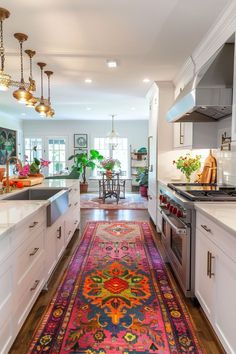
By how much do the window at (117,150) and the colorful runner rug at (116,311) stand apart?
6.37 metres

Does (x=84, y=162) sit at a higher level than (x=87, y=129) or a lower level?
lower

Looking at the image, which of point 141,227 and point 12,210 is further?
point 141,227

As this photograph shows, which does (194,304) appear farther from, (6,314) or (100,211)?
(100,211)

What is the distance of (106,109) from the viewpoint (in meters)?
7.12

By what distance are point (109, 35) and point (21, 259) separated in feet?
7.55

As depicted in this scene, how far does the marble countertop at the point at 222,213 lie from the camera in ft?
4.77

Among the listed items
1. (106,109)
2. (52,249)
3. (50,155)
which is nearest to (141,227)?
(52,249)

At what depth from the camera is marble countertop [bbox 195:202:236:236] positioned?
145cm

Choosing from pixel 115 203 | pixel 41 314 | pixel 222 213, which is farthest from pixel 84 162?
pixel 222 213

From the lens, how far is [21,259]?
5.70 feet

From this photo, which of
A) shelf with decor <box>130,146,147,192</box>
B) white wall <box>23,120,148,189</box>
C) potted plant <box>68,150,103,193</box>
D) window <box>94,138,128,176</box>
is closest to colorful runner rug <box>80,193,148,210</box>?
potted plant <box>68,150,103,193</box>

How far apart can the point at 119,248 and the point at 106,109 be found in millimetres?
4588

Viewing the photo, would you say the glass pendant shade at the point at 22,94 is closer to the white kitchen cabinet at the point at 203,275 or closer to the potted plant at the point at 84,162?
the white kitchen cabinet at the point at 203,275

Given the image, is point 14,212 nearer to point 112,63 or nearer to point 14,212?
point 14,212
